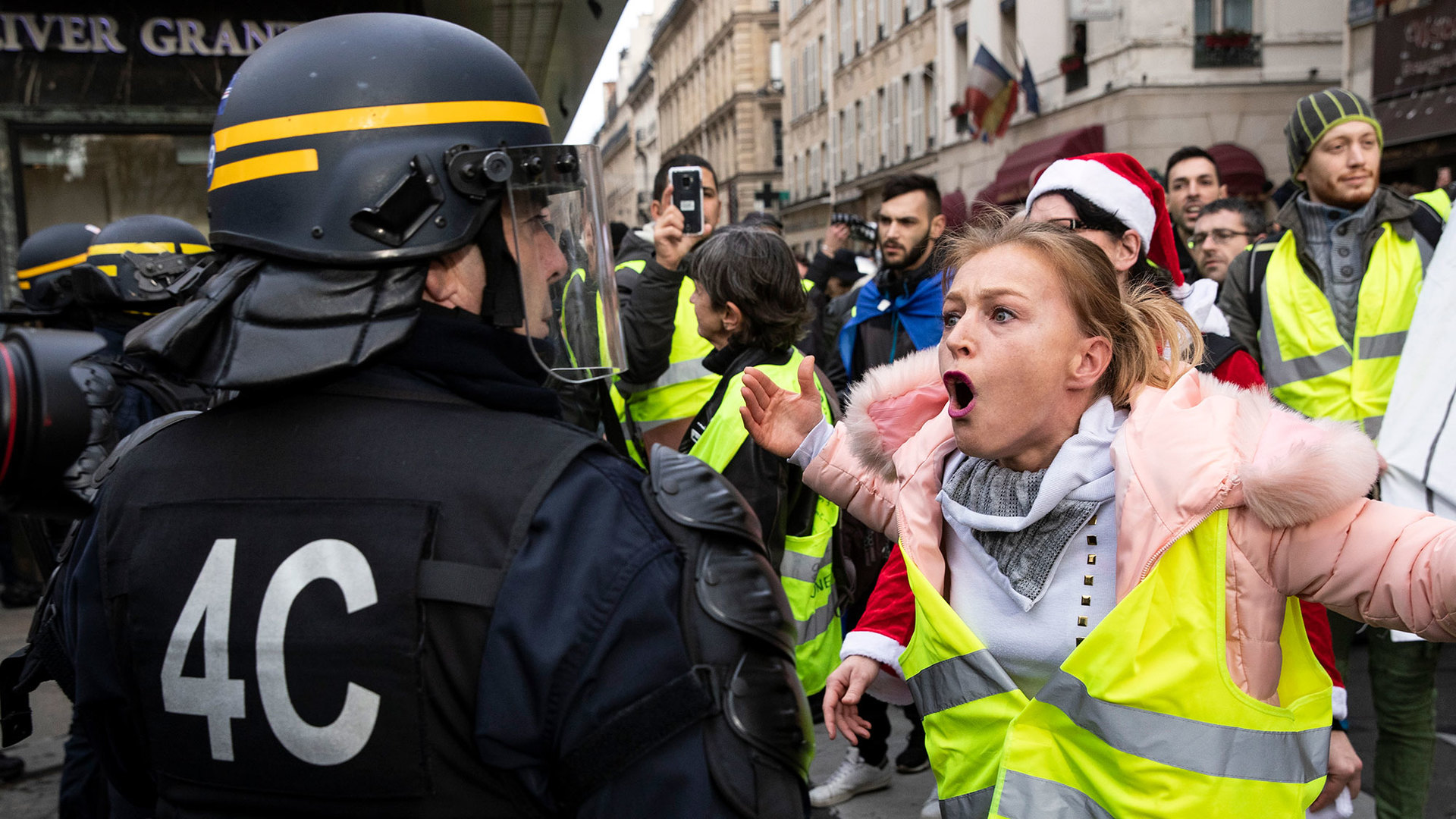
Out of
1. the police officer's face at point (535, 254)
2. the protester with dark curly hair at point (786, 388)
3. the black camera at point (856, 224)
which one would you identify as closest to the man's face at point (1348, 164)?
the protester with dark curly hair at point (786, 388)

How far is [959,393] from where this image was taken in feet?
6.84

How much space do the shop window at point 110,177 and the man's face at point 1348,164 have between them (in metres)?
7.37

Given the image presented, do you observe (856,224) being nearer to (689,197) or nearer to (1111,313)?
(689,197)

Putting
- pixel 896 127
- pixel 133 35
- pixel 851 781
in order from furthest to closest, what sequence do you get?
pixel 896 127, pixel 133 35, pixel 851 781

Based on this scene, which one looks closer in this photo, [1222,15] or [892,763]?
[892,763]

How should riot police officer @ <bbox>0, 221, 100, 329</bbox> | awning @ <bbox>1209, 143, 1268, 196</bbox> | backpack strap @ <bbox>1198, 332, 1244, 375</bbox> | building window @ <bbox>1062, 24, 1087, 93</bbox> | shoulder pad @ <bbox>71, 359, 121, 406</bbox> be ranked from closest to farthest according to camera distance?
backpack strap @ <bbox>1198, 332, 1244, 375</bbox>, shoulder pad @ <bbox>71, 359, 121, 406</bbox>, riot police officer @ <bbox>0, 221, 100, 329</bbox>, awning @ <bbox>1209, 143, 1268, 196</bbox>, building window @ <bbox>1062, 24, 1087, 93</bbox>

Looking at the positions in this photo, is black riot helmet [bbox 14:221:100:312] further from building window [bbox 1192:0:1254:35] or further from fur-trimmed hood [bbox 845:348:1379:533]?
building window [bbox 1192:0:1254:35]

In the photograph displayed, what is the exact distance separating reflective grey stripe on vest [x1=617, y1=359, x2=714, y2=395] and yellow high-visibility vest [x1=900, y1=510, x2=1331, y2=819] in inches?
115

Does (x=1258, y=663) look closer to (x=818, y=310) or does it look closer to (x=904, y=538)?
(x=904, y=538)

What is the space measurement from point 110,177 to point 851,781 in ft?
24.8

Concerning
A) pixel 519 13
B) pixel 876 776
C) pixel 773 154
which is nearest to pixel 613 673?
pixel 876 776

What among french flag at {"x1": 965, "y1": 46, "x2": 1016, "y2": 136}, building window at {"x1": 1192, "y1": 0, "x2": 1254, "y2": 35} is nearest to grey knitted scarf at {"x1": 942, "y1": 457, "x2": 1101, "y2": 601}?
building window at {"x1": 1192, "y1": 0, "x2": 1254, "y2": 35}

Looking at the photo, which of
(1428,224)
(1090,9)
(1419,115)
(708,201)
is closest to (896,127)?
(1090,9)

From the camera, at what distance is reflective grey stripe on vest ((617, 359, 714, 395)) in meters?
4.70
